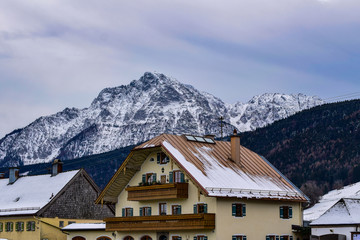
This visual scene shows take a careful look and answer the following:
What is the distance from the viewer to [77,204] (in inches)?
3455

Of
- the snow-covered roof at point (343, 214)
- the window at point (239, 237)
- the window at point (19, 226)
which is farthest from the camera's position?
the window at point (19, 226)

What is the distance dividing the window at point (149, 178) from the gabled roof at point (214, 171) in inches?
56.8

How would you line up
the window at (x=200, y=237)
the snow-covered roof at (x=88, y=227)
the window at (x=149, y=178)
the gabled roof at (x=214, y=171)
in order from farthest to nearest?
the snow-covered roof at (x=88, y=227)
the window at (x=149, y=178)
the gabled roof at (x=214, y=171)
the window at (x=200, y=237)

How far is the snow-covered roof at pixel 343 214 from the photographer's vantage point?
5817 cm

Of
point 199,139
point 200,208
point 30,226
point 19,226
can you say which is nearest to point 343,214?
point 200,208

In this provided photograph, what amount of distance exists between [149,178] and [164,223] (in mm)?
6478

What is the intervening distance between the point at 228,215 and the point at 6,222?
122 feet

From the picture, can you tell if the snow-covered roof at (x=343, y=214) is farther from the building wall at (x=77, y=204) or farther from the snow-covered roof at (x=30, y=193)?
the snow-covered roof at (x=30, y=193)

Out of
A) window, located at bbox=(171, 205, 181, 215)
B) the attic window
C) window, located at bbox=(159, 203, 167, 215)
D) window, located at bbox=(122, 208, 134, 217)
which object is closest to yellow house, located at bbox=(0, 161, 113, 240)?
window, located at bbox=(122, 208, 134, 217)

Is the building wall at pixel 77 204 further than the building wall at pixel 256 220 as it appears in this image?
Yes

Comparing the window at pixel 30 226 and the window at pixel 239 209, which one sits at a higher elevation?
the window at pixel 239 209

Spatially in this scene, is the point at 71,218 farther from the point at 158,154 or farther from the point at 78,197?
the point at 158,154

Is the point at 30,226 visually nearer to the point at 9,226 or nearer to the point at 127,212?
the point at 9,226

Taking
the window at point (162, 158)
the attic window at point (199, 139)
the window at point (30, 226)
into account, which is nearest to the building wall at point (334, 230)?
the attic window at point (199, 139)
